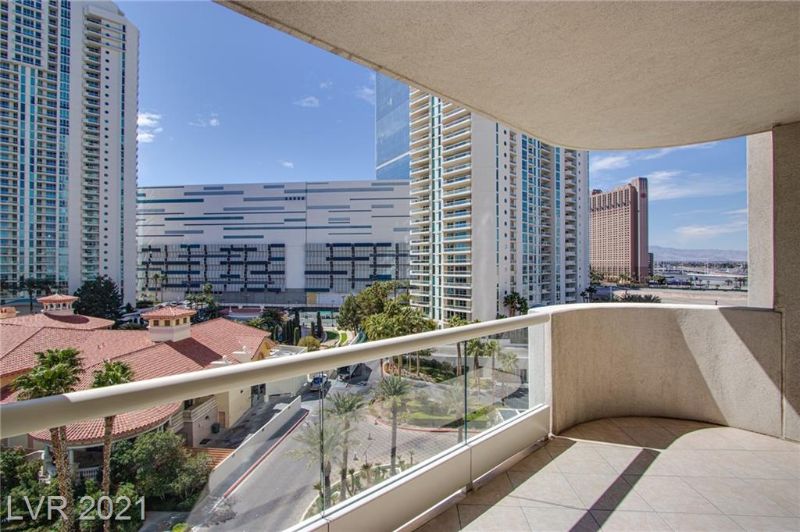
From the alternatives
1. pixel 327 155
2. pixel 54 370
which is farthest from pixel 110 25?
pixel 54 370

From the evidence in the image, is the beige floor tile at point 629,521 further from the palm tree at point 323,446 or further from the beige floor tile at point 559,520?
the palm tree at point 323,446

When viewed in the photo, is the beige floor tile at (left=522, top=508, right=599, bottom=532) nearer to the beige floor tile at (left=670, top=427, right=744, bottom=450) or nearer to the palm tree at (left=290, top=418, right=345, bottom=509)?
the palm tree at (left=290, top=418, right=345, bottom=509)

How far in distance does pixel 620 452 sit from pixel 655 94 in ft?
8.33

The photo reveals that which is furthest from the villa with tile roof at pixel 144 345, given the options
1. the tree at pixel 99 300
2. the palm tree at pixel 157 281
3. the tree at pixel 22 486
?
the palm tree at pixel 157 281

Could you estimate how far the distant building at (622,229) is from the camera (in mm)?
77688

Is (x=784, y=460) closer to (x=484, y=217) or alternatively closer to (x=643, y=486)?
(x=643, y=486)

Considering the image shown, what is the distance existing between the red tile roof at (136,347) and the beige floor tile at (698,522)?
64.7ft

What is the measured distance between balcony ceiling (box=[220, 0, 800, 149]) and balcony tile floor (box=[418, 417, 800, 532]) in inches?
96.6

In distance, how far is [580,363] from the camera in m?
3.15

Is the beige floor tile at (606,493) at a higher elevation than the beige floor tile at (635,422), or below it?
higher

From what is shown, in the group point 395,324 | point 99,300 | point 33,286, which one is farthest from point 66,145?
point 395,324

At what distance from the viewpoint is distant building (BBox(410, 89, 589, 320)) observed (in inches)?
1737

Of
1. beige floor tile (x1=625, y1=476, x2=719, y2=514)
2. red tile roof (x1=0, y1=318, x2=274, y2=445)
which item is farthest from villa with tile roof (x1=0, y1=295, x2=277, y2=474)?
beige floor tile (x1=625, y1=476, x2=719, y2=514)

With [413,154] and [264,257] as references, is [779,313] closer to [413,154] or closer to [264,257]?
[413,154]
